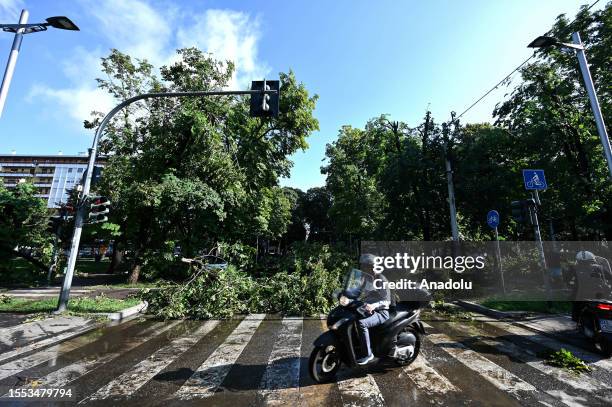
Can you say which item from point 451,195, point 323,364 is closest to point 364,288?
point 323,364

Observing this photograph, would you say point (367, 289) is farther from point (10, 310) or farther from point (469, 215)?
point (469, 215)

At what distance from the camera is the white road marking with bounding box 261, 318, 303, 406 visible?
408 centimetres

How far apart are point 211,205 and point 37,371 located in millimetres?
11005

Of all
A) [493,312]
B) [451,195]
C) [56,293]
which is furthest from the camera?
[451,195]

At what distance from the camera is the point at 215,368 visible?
5.14 m

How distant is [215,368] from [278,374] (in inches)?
42.8

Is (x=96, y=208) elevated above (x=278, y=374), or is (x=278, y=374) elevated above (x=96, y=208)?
(x=96, y=208)

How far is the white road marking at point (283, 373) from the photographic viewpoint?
408 centimetres

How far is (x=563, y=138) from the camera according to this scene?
1488cm

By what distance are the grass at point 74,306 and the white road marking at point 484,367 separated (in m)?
9.12

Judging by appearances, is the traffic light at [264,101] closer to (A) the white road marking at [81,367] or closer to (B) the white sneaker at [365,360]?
(A) the white road marking at [81,367]

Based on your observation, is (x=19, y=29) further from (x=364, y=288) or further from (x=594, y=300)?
(x=594, y=300)

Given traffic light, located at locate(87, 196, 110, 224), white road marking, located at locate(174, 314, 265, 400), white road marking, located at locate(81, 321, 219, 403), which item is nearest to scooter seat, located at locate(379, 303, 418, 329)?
white road marking, located at locate(174, 314, 265, 400)

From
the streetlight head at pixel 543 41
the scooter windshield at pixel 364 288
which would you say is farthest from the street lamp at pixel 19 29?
the streetlight head at pixel 543 41
